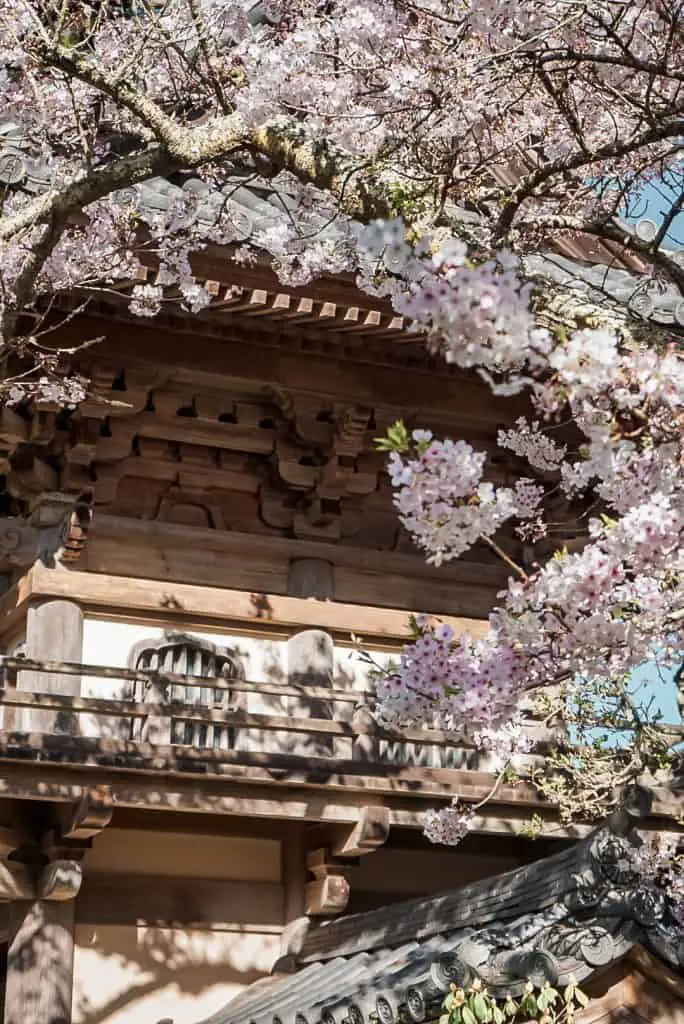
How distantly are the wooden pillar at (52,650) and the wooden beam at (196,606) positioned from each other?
0.09 meters

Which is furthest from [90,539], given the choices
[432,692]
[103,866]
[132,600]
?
[432,692]

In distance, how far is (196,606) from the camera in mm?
10172

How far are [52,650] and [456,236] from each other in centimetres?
483

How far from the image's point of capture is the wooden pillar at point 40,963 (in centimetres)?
896

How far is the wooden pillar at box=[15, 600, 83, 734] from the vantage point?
9438 millimetres

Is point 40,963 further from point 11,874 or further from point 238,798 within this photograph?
point 238,798

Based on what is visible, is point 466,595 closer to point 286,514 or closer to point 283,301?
point 286,514

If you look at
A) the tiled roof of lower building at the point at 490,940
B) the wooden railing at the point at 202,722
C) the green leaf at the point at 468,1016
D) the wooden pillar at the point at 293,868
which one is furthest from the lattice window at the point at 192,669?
the green leaf at the point at 468,1016

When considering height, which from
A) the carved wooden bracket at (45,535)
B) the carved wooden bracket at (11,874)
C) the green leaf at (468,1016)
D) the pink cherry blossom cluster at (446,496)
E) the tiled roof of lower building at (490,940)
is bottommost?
the green leaf at (468,1016)

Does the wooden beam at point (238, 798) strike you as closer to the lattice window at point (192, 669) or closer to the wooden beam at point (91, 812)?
the wooden beam at point (91, 812)

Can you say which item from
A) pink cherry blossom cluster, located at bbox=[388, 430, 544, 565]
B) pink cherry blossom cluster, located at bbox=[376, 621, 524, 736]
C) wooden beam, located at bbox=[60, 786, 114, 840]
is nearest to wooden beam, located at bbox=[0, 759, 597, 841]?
wooden beam, located at bbox=[60, 786, 114, 840]

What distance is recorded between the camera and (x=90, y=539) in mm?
10062

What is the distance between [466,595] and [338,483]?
3.94 feet

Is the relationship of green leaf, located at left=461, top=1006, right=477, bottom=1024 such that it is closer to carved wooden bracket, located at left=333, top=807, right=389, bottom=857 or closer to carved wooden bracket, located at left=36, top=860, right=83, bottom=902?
carved wooden bracket, located at left=333, top=807, right=389, bottom=857
